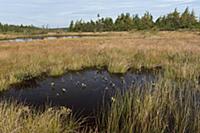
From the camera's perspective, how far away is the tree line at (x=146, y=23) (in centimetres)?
6612

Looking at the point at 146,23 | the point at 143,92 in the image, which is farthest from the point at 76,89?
the point at 146,23

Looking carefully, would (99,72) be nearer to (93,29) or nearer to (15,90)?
(15,90)

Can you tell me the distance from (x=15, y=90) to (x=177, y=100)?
6.07m

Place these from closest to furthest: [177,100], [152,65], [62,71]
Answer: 1. [177,100]
2. [62,71]
3. [152,65]

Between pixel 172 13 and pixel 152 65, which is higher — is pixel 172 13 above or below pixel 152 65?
above

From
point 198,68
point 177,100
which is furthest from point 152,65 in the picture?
point 177,100

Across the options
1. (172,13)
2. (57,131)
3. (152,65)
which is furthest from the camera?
(172,13)

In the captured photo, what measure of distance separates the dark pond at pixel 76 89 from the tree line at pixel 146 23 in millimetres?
58306

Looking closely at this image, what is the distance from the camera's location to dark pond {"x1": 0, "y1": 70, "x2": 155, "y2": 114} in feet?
26.3

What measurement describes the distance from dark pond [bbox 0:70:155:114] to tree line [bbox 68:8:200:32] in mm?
58306

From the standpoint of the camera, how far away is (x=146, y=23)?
70375mm

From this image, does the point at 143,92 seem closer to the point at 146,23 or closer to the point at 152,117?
the point at 152,117

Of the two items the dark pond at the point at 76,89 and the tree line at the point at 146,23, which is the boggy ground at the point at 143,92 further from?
the tree line at the point at 146,23

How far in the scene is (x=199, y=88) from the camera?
850 centimetres
